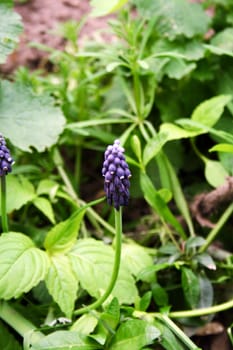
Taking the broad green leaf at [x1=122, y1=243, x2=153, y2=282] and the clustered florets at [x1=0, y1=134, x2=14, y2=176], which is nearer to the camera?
the clustered florets at [x1=0, y1=134, x2=14, y2=176]

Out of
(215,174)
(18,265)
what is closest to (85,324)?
(18,265)

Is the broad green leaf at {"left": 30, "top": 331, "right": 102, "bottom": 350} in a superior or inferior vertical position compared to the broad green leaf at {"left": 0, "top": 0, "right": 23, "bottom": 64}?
inferior

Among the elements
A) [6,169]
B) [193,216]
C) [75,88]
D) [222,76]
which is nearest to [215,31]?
[222,76]

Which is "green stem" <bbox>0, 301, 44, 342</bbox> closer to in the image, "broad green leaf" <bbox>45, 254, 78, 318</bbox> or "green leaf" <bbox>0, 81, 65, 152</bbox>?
"broad green leaf" <bbox>45, 254, 78, 318</bbox>

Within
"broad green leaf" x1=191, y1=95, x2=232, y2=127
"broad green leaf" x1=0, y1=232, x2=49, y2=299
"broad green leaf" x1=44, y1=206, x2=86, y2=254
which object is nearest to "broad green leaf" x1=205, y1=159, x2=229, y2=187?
"broad green leaf" x1=191, y1=95, x2=232, y2=127

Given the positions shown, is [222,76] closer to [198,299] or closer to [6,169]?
[198,299]

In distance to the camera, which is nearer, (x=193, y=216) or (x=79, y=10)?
(x=193, y=216)
